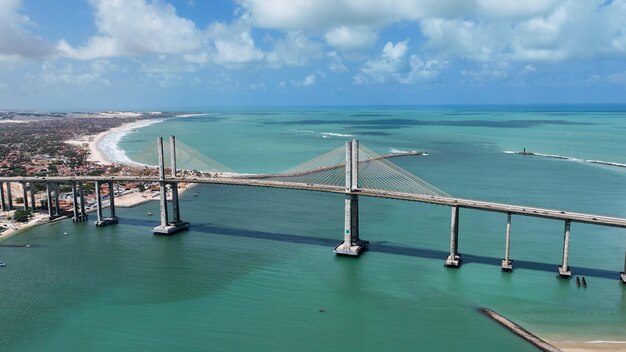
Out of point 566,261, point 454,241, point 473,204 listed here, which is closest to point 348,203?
point 454,241

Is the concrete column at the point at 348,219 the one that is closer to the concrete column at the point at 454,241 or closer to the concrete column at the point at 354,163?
the concrete column at the point at 354,163

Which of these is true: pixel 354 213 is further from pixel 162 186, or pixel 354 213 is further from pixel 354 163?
pixel 162 186

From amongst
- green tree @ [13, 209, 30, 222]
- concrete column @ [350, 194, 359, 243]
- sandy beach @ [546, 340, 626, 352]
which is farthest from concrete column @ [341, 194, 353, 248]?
green tree @ [13, 209, 30, 222]

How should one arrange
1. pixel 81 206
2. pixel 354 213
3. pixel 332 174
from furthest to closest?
1. pixel 332 174
2. pixel 81 206
3. pixel 354 213

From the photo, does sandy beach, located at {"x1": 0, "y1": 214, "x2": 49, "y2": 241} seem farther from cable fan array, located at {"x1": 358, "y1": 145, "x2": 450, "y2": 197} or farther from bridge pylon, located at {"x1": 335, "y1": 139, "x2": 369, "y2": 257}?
cable fan array, located at {"x1": 358, "y1": 145, "x2": 450, "y2": 197}

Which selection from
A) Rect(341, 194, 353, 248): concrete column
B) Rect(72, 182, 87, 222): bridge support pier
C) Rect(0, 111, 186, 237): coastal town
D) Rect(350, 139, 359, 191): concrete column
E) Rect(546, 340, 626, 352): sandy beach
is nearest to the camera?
Rect(546, 340, 626, 352): sandy beach

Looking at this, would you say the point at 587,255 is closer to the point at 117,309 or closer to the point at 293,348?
the point at 293,348
